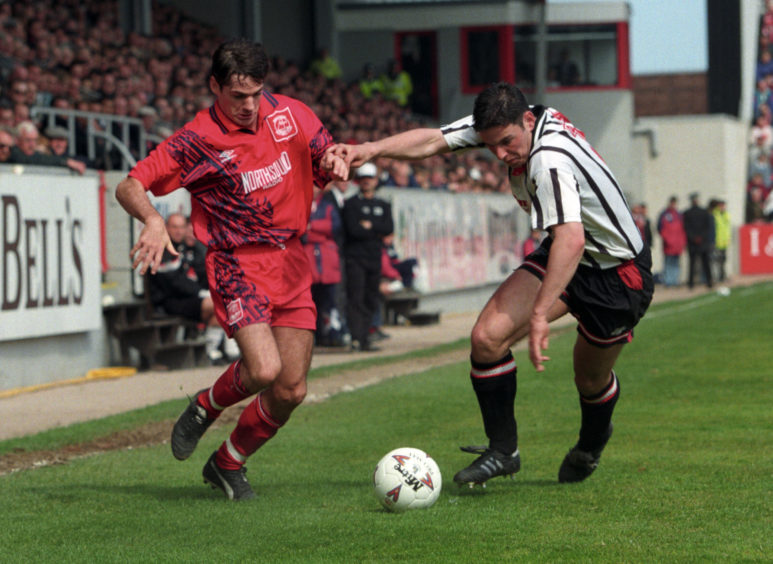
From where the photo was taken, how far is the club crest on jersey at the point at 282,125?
6.37 meters

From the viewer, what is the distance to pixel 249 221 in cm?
627

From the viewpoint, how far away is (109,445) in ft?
28.8

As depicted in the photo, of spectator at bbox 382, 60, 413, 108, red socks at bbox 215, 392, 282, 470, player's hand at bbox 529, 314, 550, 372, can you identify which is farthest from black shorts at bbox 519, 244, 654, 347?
spectator at bbox 382, 60, 413, 108

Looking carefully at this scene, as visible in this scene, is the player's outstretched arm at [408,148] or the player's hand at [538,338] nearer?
the player's hand at [538,338]

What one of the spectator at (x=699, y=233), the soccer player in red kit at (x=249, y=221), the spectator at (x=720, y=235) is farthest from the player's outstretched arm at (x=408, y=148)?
the spectator at (x=720, y=235)

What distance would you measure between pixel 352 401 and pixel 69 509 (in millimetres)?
4702

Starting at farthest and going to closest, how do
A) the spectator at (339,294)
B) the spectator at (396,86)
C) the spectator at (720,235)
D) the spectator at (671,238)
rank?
the spectator at (396,86) → the spectator at (720,235) → the spectator at (671,238) → the spectator at (339,294)

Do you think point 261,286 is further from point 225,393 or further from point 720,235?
point 720,235

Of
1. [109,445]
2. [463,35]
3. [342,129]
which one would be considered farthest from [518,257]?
[109,445]

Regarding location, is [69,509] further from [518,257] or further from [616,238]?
[518,257]

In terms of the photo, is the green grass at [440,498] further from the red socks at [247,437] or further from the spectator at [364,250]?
the spectator at [364,250]

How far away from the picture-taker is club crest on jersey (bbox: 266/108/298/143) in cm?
637

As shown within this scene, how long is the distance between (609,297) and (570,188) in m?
0.76

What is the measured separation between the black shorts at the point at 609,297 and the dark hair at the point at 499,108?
88 cm
